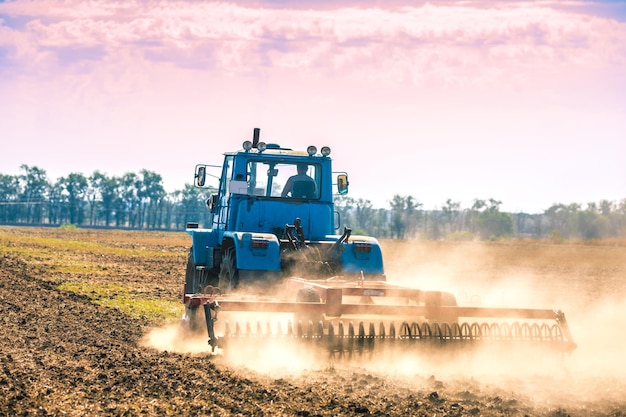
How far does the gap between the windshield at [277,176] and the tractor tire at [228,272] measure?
1.15 meters

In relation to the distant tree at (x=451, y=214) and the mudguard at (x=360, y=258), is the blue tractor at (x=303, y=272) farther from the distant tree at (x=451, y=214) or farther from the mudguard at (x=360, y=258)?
the distant tree at (x=451, y=214)

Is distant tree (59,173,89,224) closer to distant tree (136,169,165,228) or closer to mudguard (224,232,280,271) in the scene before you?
distant tree (136,169,165,228)

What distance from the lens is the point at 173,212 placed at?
161625 mm

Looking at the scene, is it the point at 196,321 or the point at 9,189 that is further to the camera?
the point at 9,189

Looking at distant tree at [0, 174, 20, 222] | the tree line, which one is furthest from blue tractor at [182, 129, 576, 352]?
distant tree at [0, 174, 20, 222]

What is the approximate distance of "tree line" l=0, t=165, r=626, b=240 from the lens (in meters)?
150

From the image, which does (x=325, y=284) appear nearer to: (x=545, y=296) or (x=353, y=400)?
(x=353, y=400)

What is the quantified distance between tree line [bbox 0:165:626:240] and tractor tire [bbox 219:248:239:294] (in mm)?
133670

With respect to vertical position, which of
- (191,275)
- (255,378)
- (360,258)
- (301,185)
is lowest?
(255,378)

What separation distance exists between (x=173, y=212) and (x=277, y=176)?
151 m

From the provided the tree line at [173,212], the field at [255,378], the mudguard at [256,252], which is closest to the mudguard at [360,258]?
the mudguard at [256,252]

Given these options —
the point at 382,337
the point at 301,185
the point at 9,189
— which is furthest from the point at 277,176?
the point at 9,189

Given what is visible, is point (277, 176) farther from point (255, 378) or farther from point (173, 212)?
point (173, 212)

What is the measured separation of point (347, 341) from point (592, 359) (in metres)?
3.89
